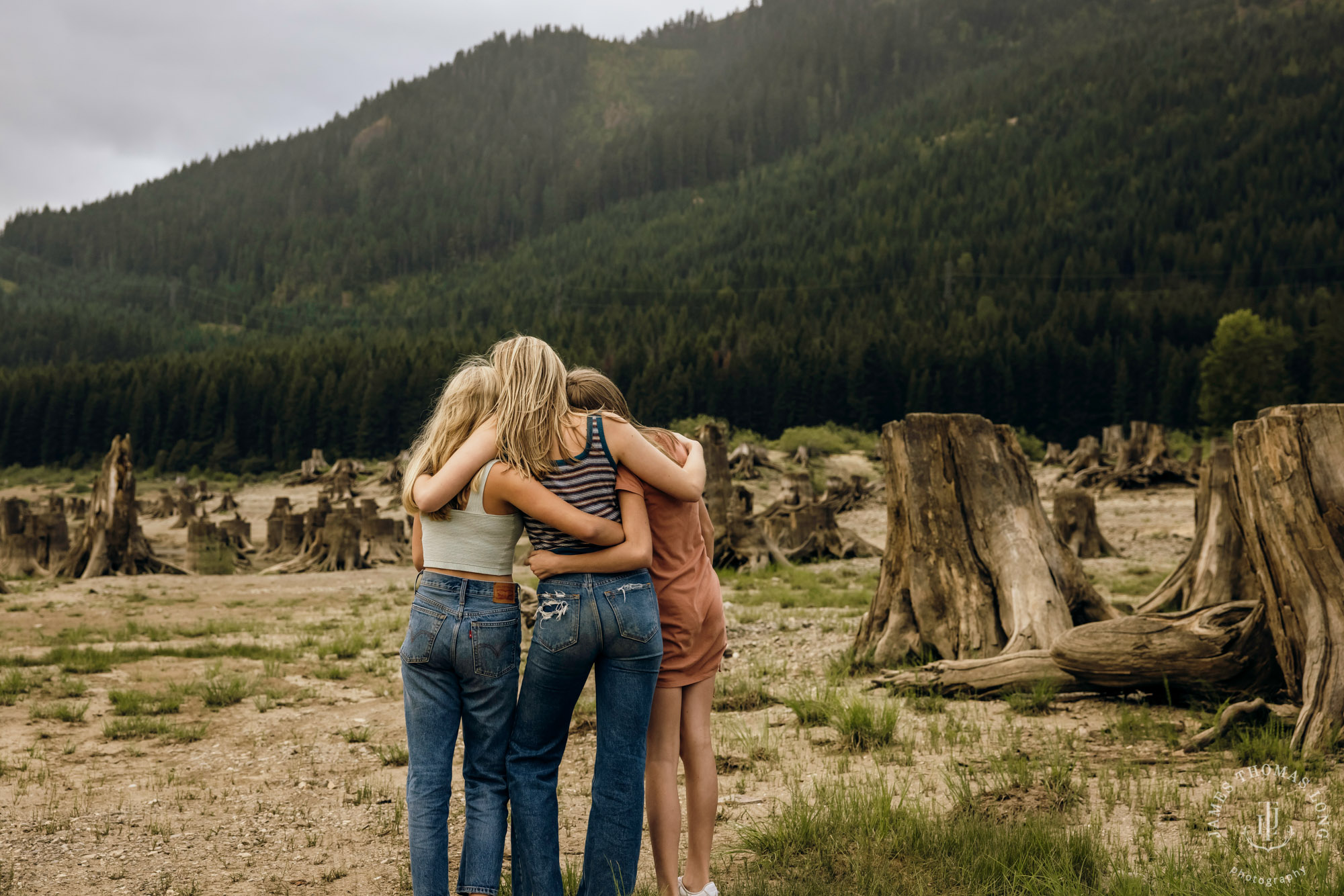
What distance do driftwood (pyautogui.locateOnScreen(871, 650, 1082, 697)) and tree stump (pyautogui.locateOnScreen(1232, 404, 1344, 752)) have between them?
136 cm

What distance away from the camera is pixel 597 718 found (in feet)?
9.42

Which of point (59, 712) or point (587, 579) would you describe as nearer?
point (587, 579)

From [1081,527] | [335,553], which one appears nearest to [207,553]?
[335,553]

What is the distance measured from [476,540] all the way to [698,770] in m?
1.12

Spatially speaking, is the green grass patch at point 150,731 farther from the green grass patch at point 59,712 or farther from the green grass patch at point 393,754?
the green grass patch at point 393,754

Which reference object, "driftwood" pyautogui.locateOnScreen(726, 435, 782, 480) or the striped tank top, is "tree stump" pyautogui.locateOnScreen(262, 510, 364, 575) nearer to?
"driftwood" pyautogui.locateOnScreen(726, 435, 782, 480)

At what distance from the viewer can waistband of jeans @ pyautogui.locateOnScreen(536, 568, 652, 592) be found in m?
2.85

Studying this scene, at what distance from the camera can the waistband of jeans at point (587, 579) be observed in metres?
2.85

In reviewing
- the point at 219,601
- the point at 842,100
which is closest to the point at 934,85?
the point at 842,100

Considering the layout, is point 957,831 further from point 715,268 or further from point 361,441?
point 715,268

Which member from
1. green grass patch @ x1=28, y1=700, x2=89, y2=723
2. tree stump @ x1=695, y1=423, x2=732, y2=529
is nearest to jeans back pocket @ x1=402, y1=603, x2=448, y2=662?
green grass patch @ x1=28, y1=700, x2=89, y2=723

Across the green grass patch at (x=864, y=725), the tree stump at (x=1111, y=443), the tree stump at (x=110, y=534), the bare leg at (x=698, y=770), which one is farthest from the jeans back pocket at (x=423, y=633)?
the tree stump at (x=1111, y=443)

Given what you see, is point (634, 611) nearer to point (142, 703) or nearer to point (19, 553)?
point (142, 703)

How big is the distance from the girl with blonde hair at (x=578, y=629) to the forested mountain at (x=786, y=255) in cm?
1053
